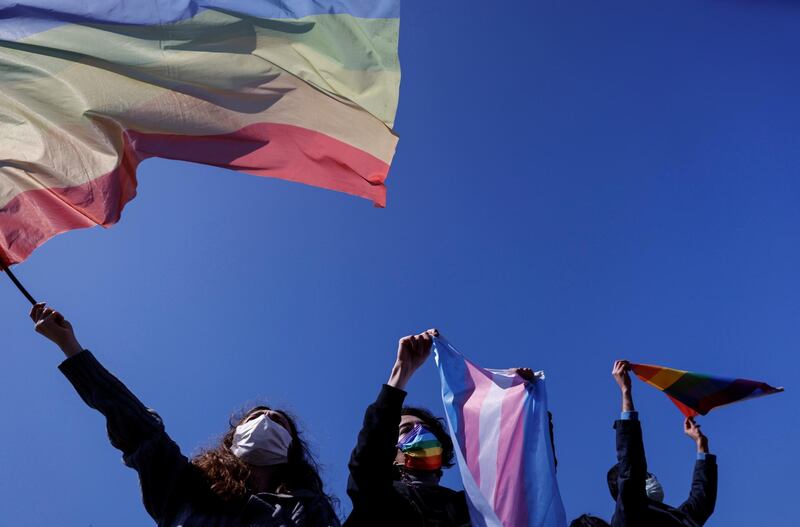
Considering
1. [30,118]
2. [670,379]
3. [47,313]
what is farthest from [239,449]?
[670,379]

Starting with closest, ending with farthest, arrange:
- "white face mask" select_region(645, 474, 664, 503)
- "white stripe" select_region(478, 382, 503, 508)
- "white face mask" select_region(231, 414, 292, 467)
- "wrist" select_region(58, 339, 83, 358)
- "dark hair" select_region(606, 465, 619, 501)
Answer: "wrist" select_region(58, 339, 83, 358) < "white face mask" select_region(231, 414, 292, 467) < "white stripe" select_region(478, 382, 503, 508) < "dark hair" select_region(606, 465, 619, 501) < "white face mask" select_region(645, 474, 664, 503)

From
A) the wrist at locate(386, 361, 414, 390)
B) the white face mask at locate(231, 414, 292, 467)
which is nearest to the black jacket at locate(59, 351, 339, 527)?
the white face mask at locate(231, 414, 292, 467)

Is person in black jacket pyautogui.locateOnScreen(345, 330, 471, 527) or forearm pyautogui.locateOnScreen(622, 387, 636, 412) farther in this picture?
forearm pyautogui.locateOnScreen(622, 387, 636, 412)

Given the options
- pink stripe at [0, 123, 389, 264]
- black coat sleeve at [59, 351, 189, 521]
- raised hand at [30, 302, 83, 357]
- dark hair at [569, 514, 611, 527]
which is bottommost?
dark hair at [569, 514, 611, 527]

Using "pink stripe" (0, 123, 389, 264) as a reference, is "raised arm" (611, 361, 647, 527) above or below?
below

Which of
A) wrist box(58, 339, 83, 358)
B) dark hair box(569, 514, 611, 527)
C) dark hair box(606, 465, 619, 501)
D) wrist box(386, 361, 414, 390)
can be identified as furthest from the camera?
dark hair box(606, 465, 619, 501)

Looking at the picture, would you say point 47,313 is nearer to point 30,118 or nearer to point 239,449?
point 239,449

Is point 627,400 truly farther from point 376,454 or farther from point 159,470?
point 159,470

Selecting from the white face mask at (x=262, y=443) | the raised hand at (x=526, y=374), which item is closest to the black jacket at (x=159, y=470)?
the white face mask at (x=262, y=443)

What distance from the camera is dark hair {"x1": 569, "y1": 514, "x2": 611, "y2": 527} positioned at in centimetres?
514

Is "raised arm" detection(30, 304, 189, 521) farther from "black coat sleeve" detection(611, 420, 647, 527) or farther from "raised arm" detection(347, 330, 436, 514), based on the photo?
"black coat sleeve" detection(611, 420, 647, 527)

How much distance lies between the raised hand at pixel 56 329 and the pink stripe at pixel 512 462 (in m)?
2.48

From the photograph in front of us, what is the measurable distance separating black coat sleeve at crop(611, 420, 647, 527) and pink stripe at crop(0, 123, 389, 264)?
2425mm

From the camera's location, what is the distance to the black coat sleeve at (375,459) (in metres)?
3.71
